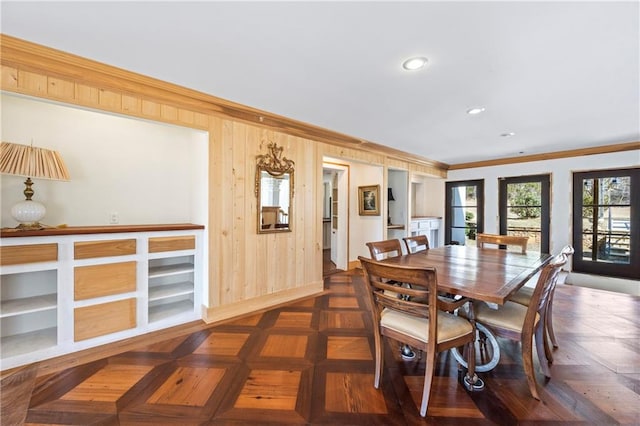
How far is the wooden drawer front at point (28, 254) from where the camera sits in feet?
5.98

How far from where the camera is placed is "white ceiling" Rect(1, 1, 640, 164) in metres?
1.43

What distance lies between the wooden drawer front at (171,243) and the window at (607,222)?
6.32m

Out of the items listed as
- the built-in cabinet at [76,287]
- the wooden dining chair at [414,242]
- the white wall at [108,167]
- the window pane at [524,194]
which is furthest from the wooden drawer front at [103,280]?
the window pane at [524,194]

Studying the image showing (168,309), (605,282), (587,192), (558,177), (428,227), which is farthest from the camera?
(428,227)

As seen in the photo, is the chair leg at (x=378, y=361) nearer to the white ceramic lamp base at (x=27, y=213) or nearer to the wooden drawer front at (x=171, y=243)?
the wooden drawer front at (x=171, y=243)

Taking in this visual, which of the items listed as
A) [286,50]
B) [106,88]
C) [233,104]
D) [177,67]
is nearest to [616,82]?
[286,50]

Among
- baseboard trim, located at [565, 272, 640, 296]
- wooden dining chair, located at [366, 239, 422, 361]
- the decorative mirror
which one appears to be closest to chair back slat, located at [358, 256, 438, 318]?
wooden dining chair, located at [366, 239, 422, 361]

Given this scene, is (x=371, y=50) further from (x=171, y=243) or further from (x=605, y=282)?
(x=605, y=282)

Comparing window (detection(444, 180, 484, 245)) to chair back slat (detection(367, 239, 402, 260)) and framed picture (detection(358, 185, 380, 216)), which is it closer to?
framed picture (detection(358, 185, 380, 216))

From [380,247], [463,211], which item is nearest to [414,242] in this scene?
[380,247]

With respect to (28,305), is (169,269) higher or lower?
higher

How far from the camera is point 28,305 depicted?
2.02 m

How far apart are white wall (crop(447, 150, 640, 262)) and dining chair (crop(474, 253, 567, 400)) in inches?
156

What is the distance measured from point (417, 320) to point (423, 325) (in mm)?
54
